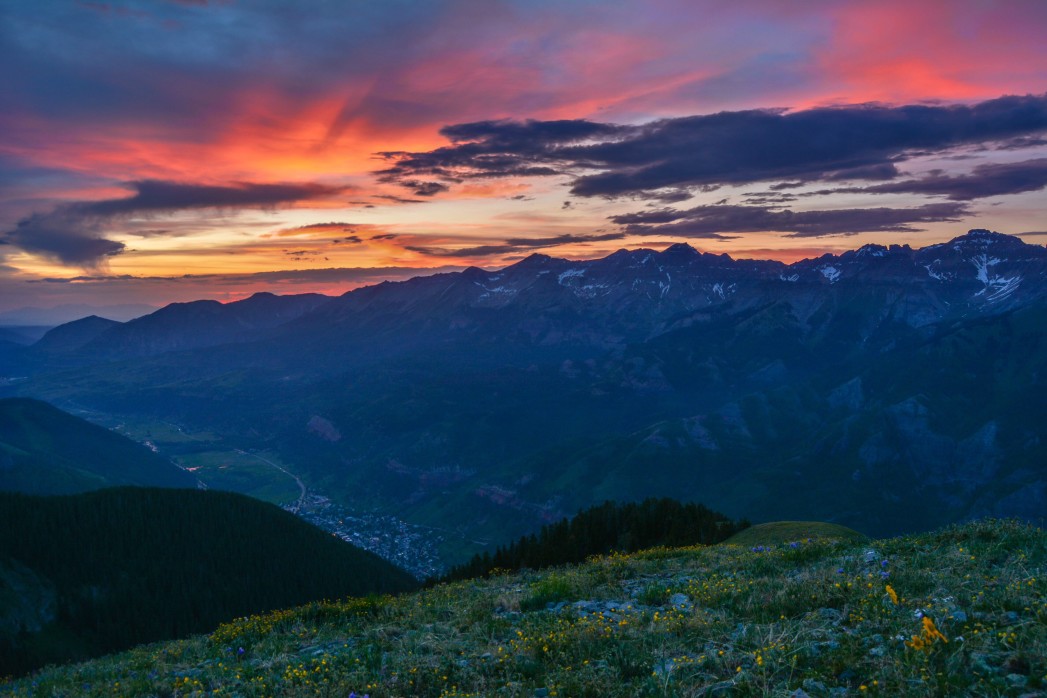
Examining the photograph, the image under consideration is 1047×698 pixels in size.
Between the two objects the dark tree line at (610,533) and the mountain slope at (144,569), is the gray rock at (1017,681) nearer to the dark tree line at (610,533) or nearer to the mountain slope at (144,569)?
the dark tree line at (610,533)

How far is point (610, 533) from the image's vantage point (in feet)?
239

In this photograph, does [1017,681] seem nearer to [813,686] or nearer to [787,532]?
[813,686]

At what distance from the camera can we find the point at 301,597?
163m

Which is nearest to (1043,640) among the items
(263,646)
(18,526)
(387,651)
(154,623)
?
(387,651)

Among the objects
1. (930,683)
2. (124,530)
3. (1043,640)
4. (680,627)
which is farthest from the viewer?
(124,530)

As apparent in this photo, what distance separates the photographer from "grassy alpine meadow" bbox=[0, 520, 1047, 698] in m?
10.6

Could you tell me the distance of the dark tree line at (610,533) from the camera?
60.0 metres

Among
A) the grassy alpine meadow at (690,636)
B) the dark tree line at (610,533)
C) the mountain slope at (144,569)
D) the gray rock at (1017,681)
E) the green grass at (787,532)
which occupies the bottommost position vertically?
the mountain slope at (144,569)

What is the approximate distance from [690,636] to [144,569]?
187 metres

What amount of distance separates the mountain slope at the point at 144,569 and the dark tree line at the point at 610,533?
64.1m

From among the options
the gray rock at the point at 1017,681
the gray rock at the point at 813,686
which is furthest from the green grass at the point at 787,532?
the gray rock at the point at 1017,681

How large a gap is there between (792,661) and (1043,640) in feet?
13.6

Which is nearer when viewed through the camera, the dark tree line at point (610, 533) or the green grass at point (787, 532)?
the green grass at point (787, 532)

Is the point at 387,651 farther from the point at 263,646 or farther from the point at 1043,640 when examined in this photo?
the point at 1043,640
